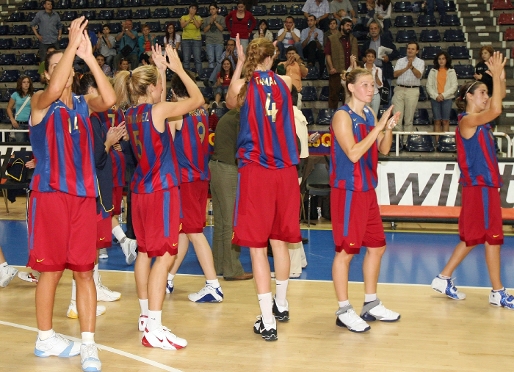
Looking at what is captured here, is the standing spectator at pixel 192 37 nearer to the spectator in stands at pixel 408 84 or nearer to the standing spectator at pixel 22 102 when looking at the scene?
the standing spectator at pixel 22 102

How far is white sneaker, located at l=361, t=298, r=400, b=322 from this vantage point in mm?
5688

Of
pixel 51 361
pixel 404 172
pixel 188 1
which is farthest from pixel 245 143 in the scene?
pixel 188 1

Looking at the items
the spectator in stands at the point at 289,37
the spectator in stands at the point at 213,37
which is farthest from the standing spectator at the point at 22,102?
the spectator in stands at the point at 289,37

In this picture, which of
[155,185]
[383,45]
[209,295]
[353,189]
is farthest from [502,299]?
[383,45]

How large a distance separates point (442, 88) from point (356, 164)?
7555 millimetres

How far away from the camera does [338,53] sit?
13.4 meters

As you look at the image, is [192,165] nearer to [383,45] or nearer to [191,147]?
[191,147]

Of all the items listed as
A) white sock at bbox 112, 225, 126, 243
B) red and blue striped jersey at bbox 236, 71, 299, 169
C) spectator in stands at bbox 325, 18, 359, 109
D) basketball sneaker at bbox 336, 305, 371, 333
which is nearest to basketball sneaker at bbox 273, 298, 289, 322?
basketball sneaker at bbox 336, 305, 371, 333

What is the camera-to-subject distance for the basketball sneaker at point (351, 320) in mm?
5410

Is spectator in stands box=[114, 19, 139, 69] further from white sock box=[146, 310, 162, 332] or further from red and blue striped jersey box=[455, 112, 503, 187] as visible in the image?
white sock box=[146, 310, 162, 332]

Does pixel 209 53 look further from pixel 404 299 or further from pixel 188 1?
pixel 404 299

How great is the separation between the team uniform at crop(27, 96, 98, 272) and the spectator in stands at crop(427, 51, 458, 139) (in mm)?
8976

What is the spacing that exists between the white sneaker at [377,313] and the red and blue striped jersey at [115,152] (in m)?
A: 2.69

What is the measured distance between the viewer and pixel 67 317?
19.2 ft
